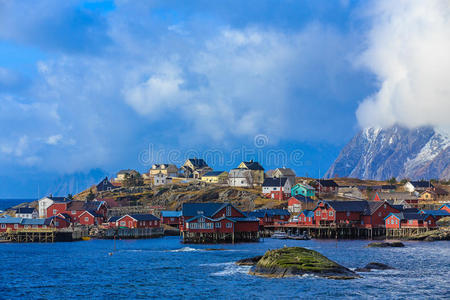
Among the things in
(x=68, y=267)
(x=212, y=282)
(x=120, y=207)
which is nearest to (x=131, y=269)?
(x=68, y=267)

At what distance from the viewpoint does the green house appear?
16350 centimetres

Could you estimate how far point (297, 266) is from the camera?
61.5 metres

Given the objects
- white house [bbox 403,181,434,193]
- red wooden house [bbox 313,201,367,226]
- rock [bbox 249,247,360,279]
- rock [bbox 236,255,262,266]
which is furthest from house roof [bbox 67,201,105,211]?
white house [bbox 403,181,434,193]

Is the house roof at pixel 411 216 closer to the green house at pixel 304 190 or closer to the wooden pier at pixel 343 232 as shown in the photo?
the wooden pier at pixel 343 232

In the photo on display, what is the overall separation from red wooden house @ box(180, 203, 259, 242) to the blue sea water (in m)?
8.99

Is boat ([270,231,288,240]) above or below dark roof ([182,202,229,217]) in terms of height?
below

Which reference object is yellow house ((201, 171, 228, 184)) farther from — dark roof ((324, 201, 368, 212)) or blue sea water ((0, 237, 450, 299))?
blue sea water ((0, 237, 450, 299))

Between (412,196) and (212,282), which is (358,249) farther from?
(412,196)

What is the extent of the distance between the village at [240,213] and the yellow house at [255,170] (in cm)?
196

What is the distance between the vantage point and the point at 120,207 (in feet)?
514

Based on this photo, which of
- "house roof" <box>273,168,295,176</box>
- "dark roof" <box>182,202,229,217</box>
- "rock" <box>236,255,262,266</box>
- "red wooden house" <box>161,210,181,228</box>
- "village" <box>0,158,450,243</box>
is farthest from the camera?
"house roof" <box>273,168,295,176</box>

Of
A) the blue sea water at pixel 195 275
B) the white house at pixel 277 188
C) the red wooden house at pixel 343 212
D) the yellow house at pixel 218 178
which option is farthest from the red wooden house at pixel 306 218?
the yellow house at pixel 218 178

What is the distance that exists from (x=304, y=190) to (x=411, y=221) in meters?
47.2

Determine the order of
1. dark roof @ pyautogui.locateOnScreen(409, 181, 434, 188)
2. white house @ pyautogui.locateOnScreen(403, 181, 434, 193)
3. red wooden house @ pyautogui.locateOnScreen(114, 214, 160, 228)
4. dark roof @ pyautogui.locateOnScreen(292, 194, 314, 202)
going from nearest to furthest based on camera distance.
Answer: red wooden house @ pyautogui.locateOnScreen(114, 214, 160, 228)
dark roof @ pyautogui.locateOnScreen(292, 194, 314, 202)
white house @ pyautogui.locateOnScreen(403, 181, 434, 193)
dark roof @ pyautogui.locateOnScreen(409, 181, 434, 188)
